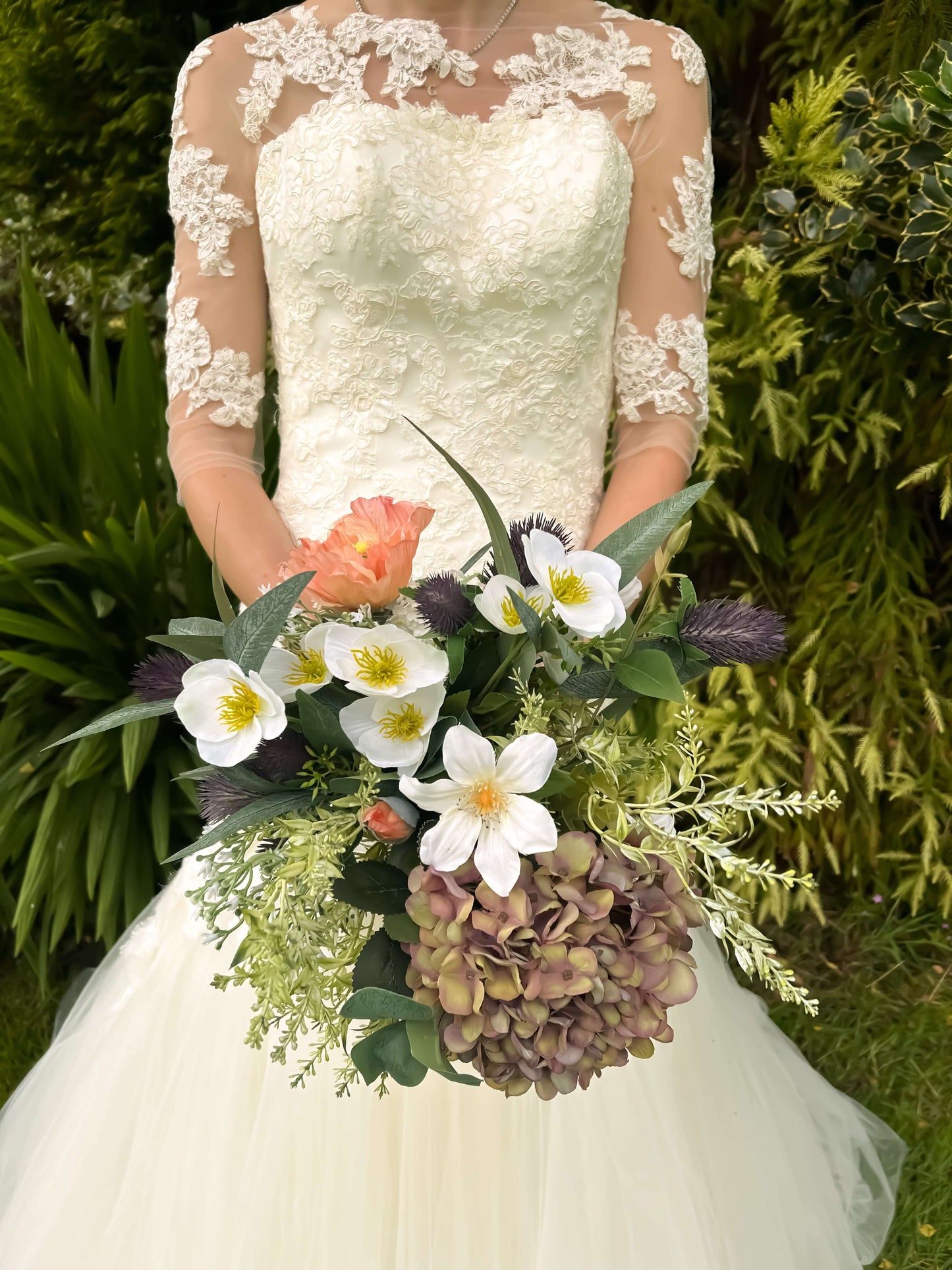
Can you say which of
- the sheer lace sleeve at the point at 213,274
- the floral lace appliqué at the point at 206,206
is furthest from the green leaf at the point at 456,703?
the floral lace appliqué at the point at 206,206

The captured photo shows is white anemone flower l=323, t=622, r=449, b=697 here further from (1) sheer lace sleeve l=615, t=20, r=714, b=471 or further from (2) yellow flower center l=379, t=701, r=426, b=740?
(1) sheer lace sleeve l=615, t=20, r=714, b=471

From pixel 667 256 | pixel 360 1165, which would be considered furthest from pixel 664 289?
pixel 360 1165

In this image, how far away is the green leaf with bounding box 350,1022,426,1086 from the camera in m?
0.76

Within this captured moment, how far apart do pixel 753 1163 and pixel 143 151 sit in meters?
2.80

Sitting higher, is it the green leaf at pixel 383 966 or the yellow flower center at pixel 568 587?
the yellow flower center at pixel 568 587

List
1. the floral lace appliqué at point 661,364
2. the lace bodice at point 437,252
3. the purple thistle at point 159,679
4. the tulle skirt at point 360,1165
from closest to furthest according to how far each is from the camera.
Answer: the purple thistle at point 159,679 < the tulle skirt at point 360,1165 < the lace bodice at point 437,252 < the floral lace appliqué at point 661,364

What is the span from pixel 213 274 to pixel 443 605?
2.54 ft

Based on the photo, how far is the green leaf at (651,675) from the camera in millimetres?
736

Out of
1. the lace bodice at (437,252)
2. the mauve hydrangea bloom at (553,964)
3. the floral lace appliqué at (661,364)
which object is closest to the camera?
the mauve hydrangea bloom at (553,964)

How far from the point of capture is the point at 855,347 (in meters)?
2.18

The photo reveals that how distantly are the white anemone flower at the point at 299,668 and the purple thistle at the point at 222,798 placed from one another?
10 centimetres

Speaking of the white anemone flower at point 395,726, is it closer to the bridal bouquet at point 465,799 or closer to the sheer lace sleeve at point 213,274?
the bridal bouquet at point 465,799

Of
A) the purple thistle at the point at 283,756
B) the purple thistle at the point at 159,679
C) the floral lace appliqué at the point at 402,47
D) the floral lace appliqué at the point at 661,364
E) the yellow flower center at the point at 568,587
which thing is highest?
the floral lace appliqué at the point at 402,47

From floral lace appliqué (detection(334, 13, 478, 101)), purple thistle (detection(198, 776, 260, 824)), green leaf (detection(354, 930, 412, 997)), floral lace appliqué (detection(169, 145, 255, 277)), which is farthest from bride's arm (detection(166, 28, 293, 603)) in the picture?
green leaf (detection(354, 930, 412, 997))
